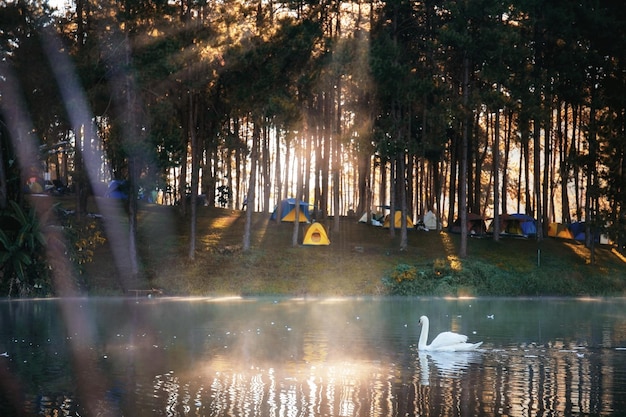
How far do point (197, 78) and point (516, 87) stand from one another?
20.2 metres

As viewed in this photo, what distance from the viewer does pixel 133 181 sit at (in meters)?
48.1

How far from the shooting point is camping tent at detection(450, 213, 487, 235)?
64900 mm

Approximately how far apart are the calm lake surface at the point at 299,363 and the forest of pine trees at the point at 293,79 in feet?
41.2

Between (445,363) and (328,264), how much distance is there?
2893 cm

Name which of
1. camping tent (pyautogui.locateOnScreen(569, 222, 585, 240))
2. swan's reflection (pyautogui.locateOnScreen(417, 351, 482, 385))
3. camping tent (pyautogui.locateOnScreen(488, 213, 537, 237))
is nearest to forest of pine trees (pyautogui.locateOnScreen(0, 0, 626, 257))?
camping tent (pyautogui.locateOnScreen(488, 213, 537, 237))

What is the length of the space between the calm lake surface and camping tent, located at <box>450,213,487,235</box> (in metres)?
26.4

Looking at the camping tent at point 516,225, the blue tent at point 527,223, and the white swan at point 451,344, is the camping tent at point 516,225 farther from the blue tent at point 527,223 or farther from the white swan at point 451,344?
the white swan at point 451,344

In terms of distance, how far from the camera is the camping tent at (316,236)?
184ft

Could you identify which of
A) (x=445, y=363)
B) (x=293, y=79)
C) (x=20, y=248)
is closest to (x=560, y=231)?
(x=293, y=79)

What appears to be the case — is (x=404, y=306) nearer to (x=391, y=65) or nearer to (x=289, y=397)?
(x=391, y=65)

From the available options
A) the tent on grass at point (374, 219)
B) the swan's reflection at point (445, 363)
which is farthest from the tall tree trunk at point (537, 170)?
the swan's reflection at point (445, 363)

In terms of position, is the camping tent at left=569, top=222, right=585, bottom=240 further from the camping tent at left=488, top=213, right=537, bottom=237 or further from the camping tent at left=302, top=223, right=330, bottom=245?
the camping tent at left=302, top=223, right=330, bottom=245

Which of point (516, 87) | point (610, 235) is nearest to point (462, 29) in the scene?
point (516, 87)

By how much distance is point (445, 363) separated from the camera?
2272cm
